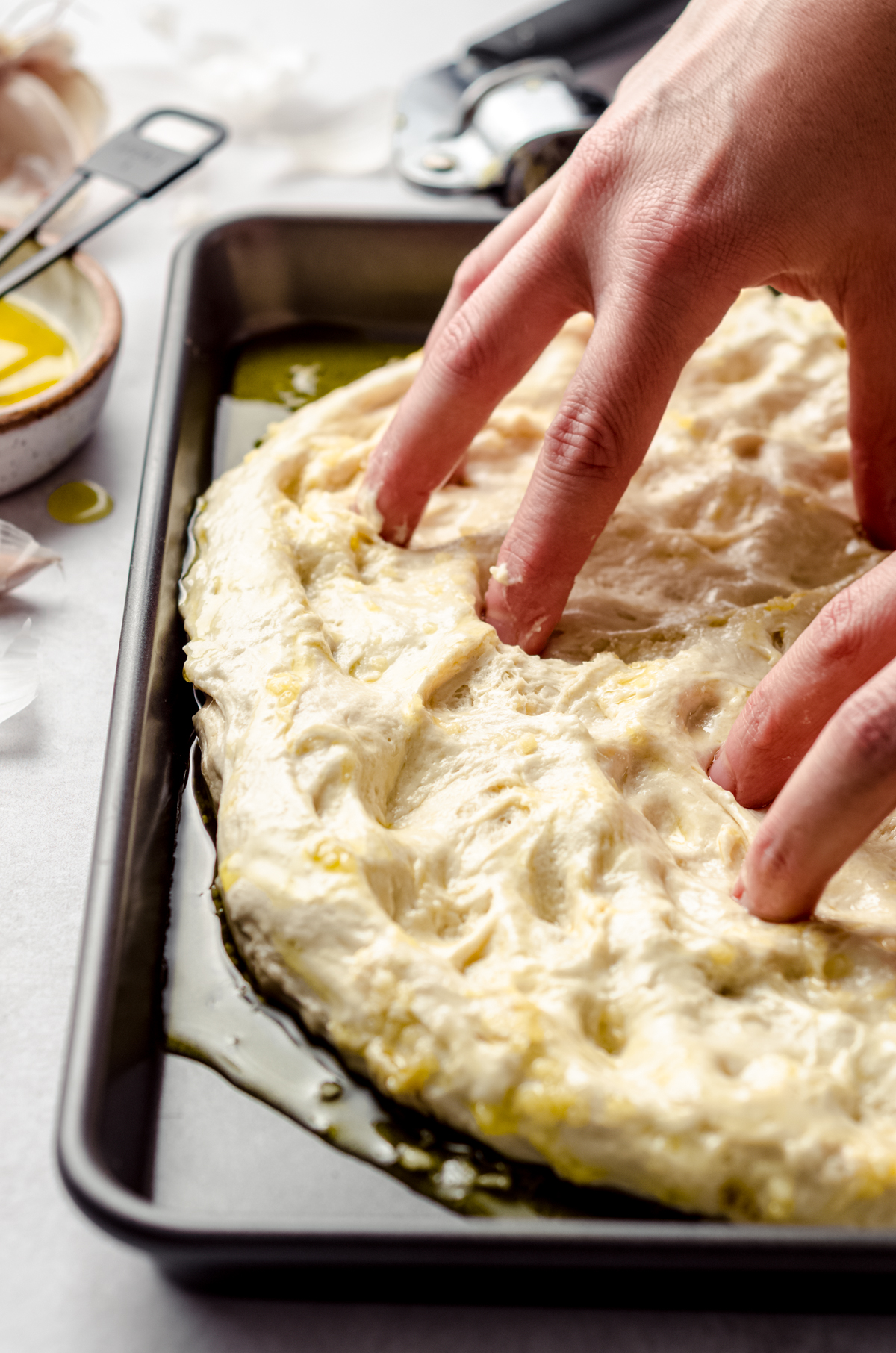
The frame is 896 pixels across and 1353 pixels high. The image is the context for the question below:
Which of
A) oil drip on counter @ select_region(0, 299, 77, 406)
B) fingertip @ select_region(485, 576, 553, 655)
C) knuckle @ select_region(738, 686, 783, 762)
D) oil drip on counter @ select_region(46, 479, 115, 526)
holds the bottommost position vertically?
knuckle @ select_region(738, 686, 783, 762)

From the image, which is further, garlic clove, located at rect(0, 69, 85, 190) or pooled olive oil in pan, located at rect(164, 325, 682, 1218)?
garlic clove, located at rect(0, 69, 85, 190)

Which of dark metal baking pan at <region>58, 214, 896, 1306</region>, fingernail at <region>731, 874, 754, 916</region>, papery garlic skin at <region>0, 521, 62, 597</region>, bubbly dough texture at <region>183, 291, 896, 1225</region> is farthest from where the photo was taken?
papery garlic skin at <region>0, 521, 62, 597</region>

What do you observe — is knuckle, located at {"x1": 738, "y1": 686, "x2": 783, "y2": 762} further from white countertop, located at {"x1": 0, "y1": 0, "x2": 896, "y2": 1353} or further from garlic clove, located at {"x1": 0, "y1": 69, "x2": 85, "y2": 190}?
garlic clove, located at {"x1": 0, "y1": 69, "x2": 85, "y2": 190}

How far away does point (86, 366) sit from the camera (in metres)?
1.87

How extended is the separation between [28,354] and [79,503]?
0.98ft

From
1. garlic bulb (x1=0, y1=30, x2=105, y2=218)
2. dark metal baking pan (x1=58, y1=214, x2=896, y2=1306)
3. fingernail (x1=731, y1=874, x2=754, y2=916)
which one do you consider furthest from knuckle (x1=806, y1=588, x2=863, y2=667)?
garlic bulb (x1=0, y1=30, x2=105, y2=218)

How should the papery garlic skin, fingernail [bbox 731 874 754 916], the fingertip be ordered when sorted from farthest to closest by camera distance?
1. the papery garlic skin
2. the fingertip
3. fingernail [bbox 731 874 754 916]

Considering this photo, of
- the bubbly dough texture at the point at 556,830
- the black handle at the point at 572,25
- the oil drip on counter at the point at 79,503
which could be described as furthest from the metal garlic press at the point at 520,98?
the oil drip on counter at the point at 79,503

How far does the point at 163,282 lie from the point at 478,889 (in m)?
1.81

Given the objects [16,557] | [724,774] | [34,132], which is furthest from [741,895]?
[34,132]

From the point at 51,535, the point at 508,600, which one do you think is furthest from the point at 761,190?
the point at 51,535

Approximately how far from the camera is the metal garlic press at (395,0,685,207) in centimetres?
227

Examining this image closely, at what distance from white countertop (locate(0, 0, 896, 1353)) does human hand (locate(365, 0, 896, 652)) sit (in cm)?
64

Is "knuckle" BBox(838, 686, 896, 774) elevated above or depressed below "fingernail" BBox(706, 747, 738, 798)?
above
